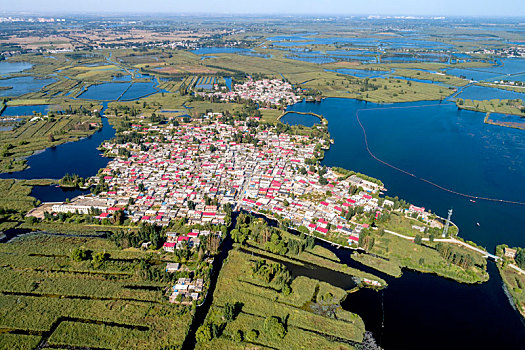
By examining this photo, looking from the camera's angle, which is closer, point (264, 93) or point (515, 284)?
point (515, 284)

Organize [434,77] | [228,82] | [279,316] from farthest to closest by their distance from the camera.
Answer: [434,77]
[228,82]
[279,316]

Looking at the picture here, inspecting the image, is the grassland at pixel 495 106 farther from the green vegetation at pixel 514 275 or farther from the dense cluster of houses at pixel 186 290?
the dense cluster of houses at pixel 186 290

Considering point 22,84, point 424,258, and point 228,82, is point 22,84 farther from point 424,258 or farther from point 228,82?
point 424,258

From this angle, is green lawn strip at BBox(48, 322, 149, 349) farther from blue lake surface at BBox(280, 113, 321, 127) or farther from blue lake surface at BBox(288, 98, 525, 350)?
blue lake surface at BBox(280, 113, 321, 127)

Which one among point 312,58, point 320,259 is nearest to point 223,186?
point 320,259

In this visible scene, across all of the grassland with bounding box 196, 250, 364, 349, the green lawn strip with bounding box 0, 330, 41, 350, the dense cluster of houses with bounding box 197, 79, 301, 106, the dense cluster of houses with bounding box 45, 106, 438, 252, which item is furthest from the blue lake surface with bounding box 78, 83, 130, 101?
the grassland with bounding box 196, 250, 364, 349

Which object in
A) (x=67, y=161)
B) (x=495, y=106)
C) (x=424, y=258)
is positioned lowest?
(x=67, y=161)

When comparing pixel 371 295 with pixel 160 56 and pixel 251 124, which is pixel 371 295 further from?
pixel 160 56
